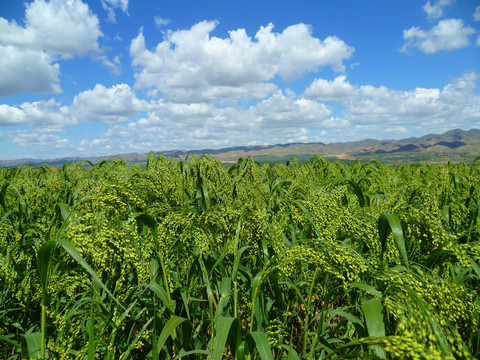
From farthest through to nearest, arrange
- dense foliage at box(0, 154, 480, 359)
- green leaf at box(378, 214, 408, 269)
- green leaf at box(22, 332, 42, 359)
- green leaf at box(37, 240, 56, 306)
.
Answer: green leaf at box(22, 332, 42, 359), green leaf at box(378, 214, 408, 269), dense foliage at box(0, 154, 480, 359), green leaf at box(37, 240, 56, 306)

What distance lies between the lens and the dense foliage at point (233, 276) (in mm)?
1252

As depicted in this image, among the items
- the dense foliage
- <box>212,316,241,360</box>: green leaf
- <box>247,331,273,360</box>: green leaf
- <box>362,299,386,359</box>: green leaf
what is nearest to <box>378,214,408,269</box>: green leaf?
the dense foliage

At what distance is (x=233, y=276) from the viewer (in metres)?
1.64

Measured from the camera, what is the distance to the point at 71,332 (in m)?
1.70

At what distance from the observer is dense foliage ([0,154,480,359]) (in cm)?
125

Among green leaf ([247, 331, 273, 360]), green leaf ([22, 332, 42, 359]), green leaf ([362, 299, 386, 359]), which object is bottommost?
green leaf ([22, 332, 42, 359])

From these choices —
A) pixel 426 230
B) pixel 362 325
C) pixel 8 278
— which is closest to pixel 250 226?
pixel 362 325

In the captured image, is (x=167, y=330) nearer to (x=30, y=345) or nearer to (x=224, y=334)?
(x=224, y=334)

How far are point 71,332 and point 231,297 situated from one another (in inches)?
42.5

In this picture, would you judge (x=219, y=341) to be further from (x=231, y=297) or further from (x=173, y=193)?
(x=173, y=193)

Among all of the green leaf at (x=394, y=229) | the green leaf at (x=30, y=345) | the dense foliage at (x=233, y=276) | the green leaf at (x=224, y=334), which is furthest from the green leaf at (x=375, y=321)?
the green leaf at (x=30, y=345)

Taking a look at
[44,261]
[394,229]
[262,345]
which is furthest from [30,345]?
[394,229]

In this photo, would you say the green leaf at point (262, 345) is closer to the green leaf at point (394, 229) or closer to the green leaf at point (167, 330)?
the green leaf at point (167, 330)

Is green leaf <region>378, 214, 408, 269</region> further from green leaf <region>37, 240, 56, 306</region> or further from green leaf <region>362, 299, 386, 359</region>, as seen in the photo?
green leaf <region>37, 240, 56, 306</region>
